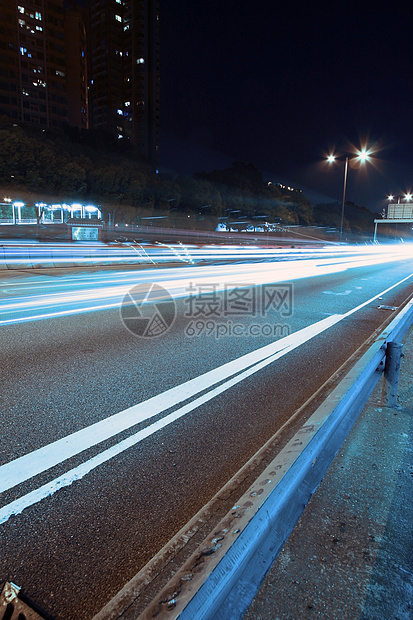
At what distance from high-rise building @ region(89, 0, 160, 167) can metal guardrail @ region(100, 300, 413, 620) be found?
152834mm

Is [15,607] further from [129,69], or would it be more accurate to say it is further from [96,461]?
[129,69]

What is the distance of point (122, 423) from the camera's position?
3.68 meters

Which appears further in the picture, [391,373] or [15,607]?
[391,373]

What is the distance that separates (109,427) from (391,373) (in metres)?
2.91

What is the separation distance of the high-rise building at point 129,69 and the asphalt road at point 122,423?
148524mm

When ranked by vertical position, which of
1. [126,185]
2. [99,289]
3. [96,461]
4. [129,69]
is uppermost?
[129,69]

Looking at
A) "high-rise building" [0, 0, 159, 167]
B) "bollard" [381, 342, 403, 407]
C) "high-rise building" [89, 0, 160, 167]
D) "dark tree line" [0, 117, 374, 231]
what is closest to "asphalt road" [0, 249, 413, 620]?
"bollard" [381, 342, 403, 407]

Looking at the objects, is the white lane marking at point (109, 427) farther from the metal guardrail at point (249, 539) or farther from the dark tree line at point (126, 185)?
the dark tree line at point (126, 185)

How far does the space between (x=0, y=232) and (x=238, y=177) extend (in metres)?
48.5

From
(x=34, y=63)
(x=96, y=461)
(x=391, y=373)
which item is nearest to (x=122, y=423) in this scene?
(x=96, y=461)

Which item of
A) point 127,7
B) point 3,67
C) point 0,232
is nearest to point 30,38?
point 3,67

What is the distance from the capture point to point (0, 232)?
34.0m

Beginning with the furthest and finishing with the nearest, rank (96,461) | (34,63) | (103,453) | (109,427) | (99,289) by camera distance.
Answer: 1. (34,63)
2. (99,289)
3. (109,427)
4. (103,453)
5. (96,461)

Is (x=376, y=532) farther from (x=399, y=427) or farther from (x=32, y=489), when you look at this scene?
(x=32, y=489)
